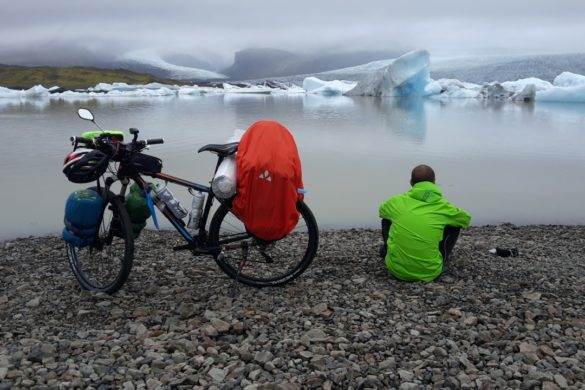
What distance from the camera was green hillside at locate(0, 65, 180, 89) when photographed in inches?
5399

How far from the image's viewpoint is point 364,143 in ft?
65.8

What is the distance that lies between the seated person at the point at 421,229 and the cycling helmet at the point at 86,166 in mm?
2629

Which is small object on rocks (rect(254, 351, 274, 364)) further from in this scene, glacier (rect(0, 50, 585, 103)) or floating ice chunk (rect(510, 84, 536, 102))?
floating ice chunk (rect(510, 84, 536, 102))

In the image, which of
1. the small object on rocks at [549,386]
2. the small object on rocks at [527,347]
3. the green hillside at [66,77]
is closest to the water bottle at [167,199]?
the small object on rocks at [527,347]

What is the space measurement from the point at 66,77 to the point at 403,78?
4414 inches

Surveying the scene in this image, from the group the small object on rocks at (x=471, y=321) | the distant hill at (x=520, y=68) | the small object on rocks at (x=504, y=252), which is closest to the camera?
the small object on rocks at (x=471, y=321)

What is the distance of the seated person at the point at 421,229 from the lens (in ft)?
15.9

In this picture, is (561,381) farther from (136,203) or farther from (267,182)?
(136,203)

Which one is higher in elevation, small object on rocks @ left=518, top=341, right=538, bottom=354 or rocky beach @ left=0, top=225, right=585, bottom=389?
small object on rocks @ left=518, top=341, right=538, bottom=354

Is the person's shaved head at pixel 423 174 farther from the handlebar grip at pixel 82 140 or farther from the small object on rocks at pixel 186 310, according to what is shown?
the handlebar grip at pixel 82 140

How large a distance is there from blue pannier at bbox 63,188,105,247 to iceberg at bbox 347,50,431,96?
5626 cm

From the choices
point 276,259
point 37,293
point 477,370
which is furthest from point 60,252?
point 477,370

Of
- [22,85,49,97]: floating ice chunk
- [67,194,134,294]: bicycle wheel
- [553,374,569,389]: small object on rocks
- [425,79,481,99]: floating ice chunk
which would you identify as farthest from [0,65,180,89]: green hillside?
[553,374,569,389]: small object on rocks

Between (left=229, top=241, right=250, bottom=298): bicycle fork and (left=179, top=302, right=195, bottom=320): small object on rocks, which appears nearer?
(left=179, top=302, right=195, bottom=320): small object on rocks
